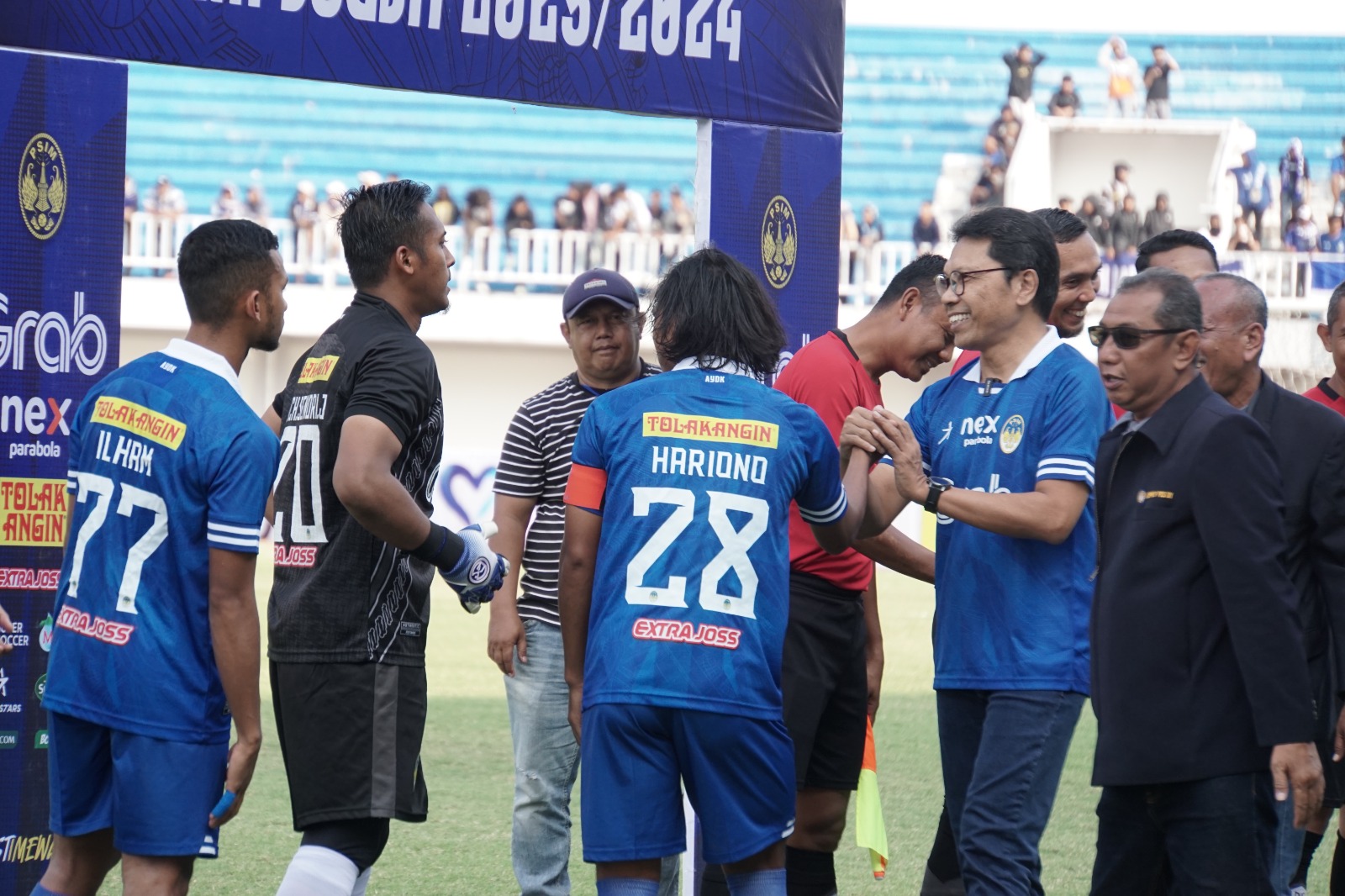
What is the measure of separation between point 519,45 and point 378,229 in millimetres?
1473

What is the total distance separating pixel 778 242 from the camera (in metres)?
5.90

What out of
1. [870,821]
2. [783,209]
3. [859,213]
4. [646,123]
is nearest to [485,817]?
[870,821]

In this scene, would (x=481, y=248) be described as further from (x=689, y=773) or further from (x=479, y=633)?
(x=689, y=773)

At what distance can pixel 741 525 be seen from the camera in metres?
3.56

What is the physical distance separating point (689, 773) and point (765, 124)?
3044mm

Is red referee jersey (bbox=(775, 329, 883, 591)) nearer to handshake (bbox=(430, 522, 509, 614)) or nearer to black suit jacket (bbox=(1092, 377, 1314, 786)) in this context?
handshake (bbox=(430, 522, 509, 614))

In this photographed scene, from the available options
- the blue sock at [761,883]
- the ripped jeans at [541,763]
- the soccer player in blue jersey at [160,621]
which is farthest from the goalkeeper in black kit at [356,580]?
the ripped jeans at [541,763]

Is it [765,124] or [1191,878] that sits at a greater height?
[765,124]

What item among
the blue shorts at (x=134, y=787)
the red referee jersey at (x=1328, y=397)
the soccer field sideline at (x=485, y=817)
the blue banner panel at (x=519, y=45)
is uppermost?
the blue banner panel at (x=519, y=45)

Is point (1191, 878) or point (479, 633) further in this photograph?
point (479, 633)

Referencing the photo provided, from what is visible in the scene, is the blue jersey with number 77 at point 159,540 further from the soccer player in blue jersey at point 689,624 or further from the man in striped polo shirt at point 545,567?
the man in striped polo shirt at point 545,567

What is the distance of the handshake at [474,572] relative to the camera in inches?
156

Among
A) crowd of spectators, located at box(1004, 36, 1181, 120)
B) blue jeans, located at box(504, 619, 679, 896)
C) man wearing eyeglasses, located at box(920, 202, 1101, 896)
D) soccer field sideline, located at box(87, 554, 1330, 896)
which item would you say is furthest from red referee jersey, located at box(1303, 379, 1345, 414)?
crowd of spectators, located at box(1004, 36, 1181, 120)

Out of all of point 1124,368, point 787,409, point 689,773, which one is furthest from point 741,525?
point 1124,368
